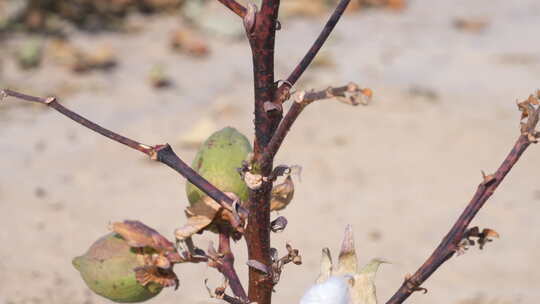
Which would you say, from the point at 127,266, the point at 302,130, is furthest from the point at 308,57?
the point at 302,130

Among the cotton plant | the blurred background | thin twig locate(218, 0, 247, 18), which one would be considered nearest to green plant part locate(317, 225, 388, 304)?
the cotton plant

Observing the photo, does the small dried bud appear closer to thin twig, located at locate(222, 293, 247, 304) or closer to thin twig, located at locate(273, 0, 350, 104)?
thin twig, located at locate(222, 293, 247, 304)

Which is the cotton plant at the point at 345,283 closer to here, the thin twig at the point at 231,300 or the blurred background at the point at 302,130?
the thin twig at the point at 231,300

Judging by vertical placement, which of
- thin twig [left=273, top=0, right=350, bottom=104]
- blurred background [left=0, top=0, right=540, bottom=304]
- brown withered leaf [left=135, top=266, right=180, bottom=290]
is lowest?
brown withered leaf [left=135, top=266, right=180, bottom=290]

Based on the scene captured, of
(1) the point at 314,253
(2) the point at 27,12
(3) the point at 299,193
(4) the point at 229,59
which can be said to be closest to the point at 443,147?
(3) the point at 299,193

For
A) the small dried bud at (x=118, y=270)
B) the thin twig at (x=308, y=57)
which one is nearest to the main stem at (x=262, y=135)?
the thin twig at (x=308, y=57)

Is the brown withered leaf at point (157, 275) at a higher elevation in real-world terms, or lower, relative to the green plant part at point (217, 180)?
lower

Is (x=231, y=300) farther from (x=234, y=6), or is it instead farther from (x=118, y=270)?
(x=234, y=6)
